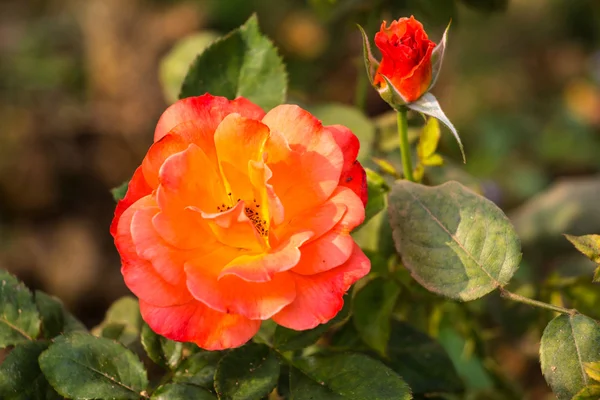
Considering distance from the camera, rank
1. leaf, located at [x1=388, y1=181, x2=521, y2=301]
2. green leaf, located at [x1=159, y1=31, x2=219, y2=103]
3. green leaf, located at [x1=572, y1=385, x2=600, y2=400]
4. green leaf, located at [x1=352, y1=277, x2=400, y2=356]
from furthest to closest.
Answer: green leaf, located at [x1=159, y1=31, x2=219, y2=103]
green leaf, located at [x1=352, y1=277, x2=400, y2=356]
leaf, located at [x1=388, y1=181, x2=521, y2=301]
green leaf, located at [x1=572, y1=385, x2=600, y2=400]

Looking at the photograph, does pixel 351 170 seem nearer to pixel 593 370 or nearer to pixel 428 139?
pixel 428 139

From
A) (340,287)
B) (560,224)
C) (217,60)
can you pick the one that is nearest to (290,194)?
(340,287)

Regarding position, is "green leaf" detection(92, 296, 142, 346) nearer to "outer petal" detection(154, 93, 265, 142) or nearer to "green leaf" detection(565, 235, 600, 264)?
"outer petal" detection(154, 93, 265, 142)

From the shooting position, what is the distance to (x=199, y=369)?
2.75 feet

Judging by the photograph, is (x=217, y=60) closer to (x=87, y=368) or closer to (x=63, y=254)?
(x=87, y=368)

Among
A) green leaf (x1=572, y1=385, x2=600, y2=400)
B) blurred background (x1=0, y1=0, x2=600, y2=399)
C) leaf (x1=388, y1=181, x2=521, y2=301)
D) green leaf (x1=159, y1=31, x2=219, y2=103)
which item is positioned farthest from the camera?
blurred background (x1=0, y1=0, x2=600, y2=399)

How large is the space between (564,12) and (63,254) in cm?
227

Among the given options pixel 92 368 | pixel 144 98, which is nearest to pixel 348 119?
pixel 92 368

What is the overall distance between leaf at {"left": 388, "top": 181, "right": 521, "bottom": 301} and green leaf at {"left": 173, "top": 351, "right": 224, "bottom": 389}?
0.26 meters

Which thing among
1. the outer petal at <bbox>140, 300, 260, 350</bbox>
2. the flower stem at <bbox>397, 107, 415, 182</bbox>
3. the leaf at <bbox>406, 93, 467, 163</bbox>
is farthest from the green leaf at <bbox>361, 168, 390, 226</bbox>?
the outer petal at <bbox>140, 300, 260, 350</bbox>

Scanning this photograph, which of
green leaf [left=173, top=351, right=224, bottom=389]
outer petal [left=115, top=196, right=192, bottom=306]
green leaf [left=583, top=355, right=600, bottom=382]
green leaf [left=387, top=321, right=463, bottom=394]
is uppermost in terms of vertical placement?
outer petal [left=115, top=196, right=192, bottom=306]

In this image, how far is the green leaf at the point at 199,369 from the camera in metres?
0.82

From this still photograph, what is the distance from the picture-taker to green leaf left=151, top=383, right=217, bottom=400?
2.55 feet

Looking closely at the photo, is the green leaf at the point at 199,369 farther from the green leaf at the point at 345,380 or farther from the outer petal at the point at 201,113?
the outer petal at the point at 201,113
